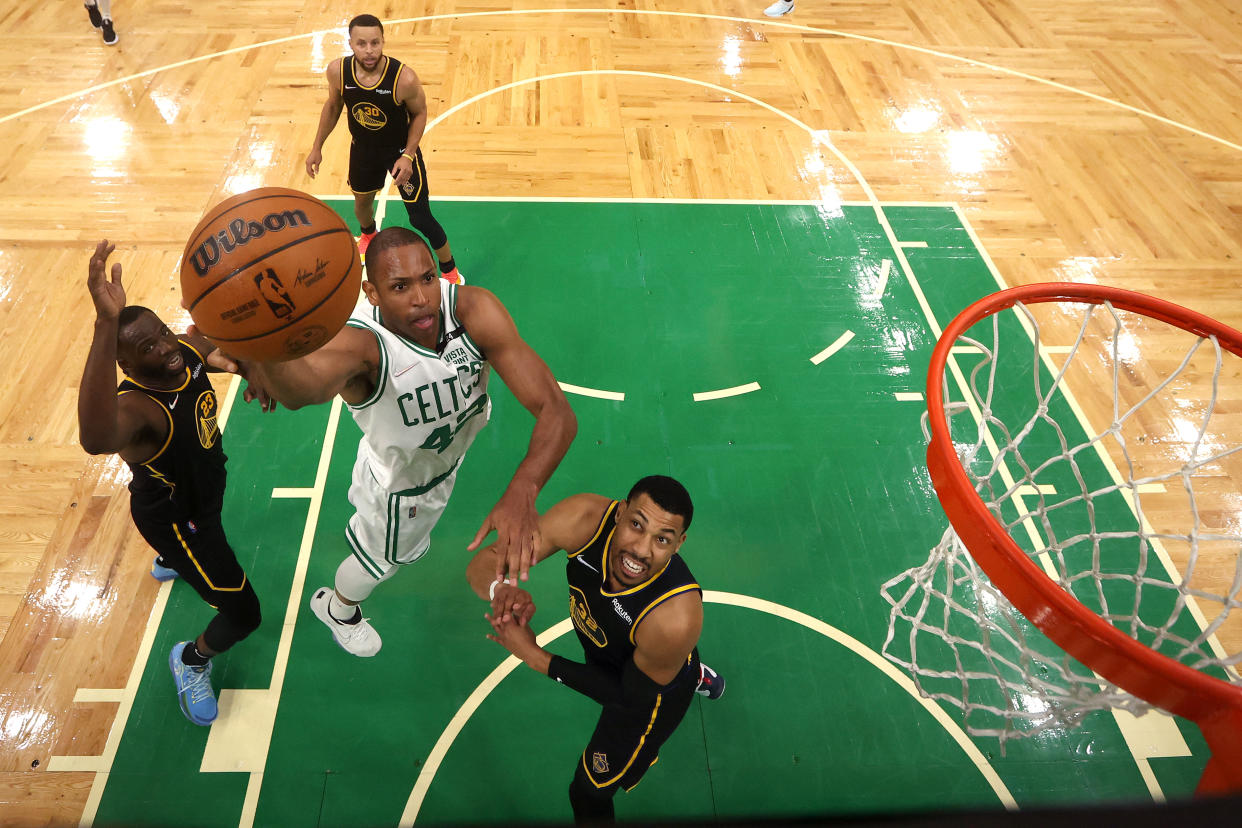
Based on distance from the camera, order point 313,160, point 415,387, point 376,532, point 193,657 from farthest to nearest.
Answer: point 313,160, point 193,657, point 376,532, point 415,387

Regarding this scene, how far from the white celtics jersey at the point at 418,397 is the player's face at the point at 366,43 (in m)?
2.74

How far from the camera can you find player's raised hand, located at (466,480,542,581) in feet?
7.30

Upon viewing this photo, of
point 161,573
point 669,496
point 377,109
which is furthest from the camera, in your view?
point 377,109

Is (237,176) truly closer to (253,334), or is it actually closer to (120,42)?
(120,42)

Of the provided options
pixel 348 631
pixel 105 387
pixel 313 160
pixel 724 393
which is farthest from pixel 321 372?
pixel 313 160

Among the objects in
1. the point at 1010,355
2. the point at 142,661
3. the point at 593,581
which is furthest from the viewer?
the point at 1010,355

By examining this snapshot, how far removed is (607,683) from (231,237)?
1954 millimetres

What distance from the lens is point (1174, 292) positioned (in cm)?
609

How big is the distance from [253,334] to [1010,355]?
16.2ft

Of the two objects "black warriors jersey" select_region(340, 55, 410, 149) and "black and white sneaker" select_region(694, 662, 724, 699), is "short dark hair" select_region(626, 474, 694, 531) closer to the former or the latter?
"black and white sneaker" select_region(694, 662, 724, 699)

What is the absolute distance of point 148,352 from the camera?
9.46ft

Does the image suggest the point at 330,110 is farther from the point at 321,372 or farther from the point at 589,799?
the point at 589,799

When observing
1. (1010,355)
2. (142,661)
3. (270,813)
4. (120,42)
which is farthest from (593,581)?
(120,42)

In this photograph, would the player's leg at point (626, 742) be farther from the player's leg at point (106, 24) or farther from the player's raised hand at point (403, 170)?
the player's leg at point (106, 24)
